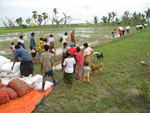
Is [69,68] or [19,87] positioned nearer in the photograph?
[19,87]

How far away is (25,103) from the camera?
11.7ft

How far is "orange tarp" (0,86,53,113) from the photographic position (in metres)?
3.28

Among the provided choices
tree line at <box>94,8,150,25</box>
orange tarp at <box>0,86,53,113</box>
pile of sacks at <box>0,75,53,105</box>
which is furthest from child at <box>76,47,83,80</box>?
tree line at <box>94,8,150,25</box>

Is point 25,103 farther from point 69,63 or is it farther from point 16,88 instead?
point 69,63

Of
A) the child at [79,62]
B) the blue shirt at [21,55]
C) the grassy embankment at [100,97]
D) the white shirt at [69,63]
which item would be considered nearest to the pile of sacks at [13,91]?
the grassy embankment at [100,97]

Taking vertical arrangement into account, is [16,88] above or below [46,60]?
below

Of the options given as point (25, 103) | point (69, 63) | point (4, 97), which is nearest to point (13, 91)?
point (4, 97)

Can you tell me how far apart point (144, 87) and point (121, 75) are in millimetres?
1804

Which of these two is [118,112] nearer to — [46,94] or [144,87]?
[144,87]

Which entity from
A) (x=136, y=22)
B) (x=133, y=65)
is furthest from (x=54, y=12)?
(x=133, y=65)

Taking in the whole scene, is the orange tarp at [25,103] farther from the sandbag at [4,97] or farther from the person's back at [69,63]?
the person's back at [69,63]

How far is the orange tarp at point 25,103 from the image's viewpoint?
3279 millimetres

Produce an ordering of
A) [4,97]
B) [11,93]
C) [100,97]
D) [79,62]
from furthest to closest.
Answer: [79,62] → [100,97] → [11,93] → [4,97]

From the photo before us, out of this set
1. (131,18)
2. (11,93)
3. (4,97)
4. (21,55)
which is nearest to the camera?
(4,97)
